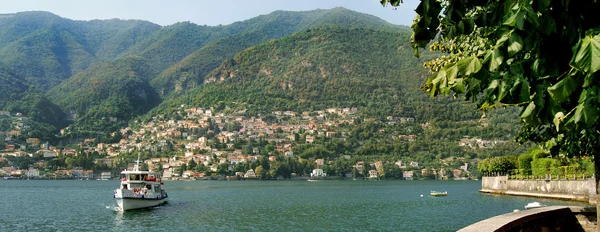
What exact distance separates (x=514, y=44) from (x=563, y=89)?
0.37 m

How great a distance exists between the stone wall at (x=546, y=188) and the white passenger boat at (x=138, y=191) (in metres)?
31.5

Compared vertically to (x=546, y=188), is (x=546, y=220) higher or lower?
higher

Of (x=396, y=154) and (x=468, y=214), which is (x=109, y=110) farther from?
(x=468, y=214)

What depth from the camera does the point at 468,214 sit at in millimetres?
35062

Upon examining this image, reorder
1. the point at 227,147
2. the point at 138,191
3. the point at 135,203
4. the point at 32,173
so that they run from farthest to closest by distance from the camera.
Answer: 1. the point at 227,147
2. the point at 32,173
3. the point at 138,191
4. the point at 135,203

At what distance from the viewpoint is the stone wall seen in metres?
34.9

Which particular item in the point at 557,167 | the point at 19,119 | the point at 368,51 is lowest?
the point at 557,167

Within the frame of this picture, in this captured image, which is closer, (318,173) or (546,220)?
(546,220)

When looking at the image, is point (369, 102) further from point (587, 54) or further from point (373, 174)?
point (587, 54)

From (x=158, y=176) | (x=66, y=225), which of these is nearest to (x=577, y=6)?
(x=66, y=225)

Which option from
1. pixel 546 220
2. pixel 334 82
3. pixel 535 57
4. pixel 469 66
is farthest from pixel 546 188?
pixel 334 82

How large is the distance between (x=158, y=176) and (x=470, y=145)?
108237 mm

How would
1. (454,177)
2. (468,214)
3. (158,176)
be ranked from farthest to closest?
(454,177) → (158,176) → (468,214)

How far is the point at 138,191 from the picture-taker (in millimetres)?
44625
